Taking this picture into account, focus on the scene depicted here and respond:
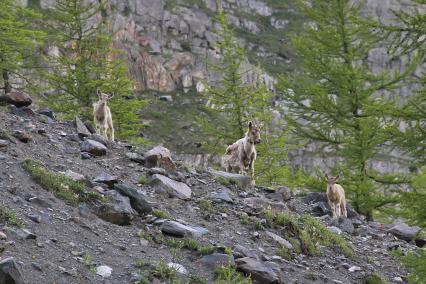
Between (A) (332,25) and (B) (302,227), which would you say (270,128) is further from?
(B) (302,227)

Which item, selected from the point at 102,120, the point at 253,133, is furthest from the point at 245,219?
the point at 102,120

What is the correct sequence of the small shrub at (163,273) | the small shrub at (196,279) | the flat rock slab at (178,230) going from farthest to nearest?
the flat rock slab at (178,230) → the small shrub at (196,279) → the small shrub at (163,273)

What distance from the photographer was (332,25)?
20.6 m

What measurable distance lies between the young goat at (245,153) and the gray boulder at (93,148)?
5.13 meters

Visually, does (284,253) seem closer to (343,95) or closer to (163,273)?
(163,273)

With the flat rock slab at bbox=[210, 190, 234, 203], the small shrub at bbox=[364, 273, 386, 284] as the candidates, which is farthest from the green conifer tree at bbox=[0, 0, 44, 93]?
the small shrub at bbox=[364, 273, 386, 284]

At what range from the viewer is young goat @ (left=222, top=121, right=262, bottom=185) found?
639 inches

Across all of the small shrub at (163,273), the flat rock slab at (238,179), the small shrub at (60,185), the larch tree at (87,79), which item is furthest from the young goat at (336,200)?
the larch tree at (87,79)

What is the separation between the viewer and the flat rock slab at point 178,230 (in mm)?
8984

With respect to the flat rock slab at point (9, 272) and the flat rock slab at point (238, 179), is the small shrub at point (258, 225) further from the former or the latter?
the flat rock slab at point (9, 272)

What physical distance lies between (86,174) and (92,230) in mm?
2589

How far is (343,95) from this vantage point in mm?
19219

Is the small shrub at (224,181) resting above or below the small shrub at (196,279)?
above

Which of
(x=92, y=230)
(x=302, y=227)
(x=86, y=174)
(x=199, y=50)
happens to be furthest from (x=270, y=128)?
(x=199, y=50)
